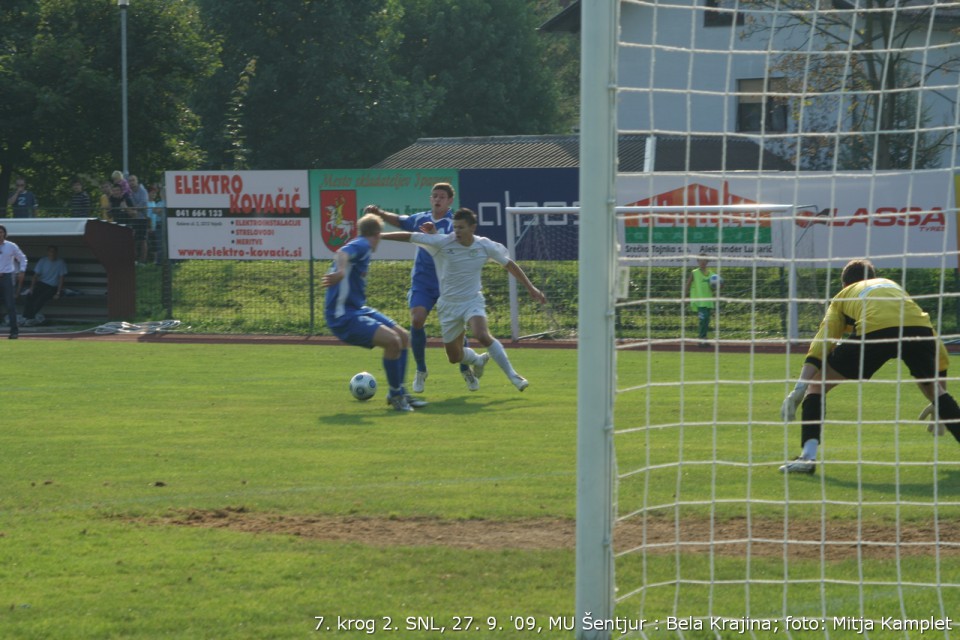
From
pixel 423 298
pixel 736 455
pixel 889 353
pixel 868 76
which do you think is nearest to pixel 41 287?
pixel 423 298

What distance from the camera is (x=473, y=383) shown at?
13203 millimetres

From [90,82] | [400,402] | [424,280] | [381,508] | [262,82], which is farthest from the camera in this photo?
[262,82]

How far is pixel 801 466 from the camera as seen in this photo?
8.04 meters

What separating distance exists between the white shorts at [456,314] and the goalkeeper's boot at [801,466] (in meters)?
5.00

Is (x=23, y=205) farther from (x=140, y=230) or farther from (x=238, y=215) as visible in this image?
(x=238, y=215)

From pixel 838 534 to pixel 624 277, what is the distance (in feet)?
7.84

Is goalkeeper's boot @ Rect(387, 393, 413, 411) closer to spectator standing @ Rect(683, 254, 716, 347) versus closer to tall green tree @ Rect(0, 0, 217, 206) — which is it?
spectator standing @ Rect(683, 254, 716, 347)

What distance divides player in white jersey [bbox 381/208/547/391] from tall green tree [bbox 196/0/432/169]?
108 ft

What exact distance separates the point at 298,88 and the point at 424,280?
109 ft

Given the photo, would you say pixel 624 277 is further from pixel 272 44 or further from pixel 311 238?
pixel 272 44

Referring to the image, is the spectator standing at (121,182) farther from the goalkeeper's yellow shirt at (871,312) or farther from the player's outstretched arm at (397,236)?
the goalkeeper's yellow shirt at (871,312)

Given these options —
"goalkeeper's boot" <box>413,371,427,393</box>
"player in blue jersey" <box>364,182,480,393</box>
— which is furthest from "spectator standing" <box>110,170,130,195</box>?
"goalkeeper's boot" <box>413,371,427,393</box>

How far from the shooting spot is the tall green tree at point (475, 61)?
52.6 metres

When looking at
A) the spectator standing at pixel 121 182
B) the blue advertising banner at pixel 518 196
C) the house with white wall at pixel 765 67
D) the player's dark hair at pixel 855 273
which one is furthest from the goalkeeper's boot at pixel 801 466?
the spectator standing at pixel 121 182
